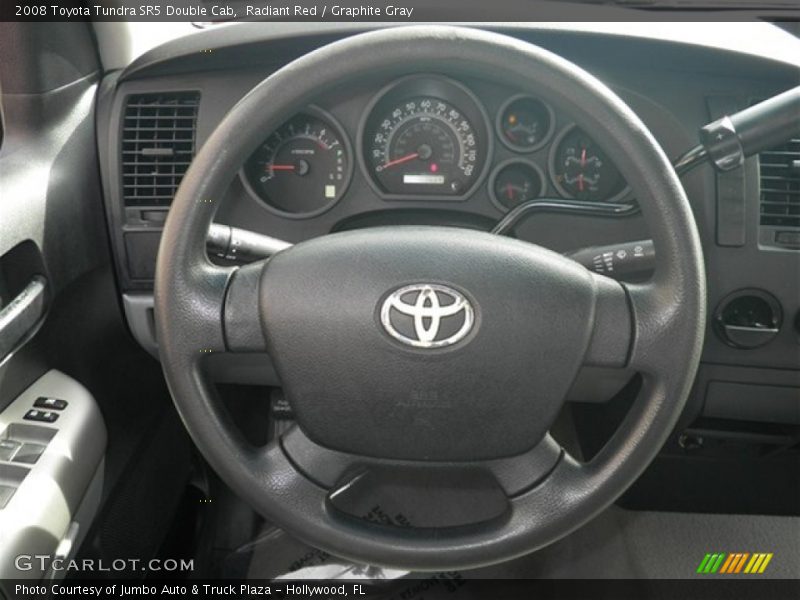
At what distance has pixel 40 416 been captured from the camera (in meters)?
1.13

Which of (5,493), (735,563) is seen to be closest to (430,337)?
(5,493)

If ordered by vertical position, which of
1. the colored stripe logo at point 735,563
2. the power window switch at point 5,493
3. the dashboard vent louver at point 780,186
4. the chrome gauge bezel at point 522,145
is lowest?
the colored stripe logo at point 735,563

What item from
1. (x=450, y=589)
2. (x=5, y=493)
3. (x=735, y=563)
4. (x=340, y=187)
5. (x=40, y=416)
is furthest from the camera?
(x=735, y=563)

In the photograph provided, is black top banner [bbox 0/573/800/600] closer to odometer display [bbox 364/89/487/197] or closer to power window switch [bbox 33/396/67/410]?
power window switch [bbox 33/396/67/410]

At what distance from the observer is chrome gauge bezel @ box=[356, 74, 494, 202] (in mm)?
1183

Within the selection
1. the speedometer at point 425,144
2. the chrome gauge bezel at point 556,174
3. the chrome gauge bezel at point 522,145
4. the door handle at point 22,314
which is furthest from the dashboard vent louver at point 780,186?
the door handle at point 22,314

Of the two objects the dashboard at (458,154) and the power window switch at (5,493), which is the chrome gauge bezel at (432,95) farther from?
the power window switch at (5,493)

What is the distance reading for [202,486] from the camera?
161 centimetres

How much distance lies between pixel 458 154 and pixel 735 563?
1.08 m

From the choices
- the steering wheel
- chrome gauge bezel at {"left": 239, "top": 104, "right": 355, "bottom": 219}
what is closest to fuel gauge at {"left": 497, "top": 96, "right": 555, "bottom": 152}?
chrome gauge bezel at {"left": 239, "top": 104, "right": 355, "bottom": 219}

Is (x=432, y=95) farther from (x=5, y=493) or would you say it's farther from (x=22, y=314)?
(x=5, y=493)

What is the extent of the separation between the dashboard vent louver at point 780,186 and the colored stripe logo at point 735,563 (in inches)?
31.8

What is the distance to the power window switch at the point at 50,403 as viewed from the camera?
1.15 metres

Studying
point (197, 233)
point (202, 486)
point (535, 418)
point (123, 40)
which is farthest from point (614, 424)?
point (123, 40)
